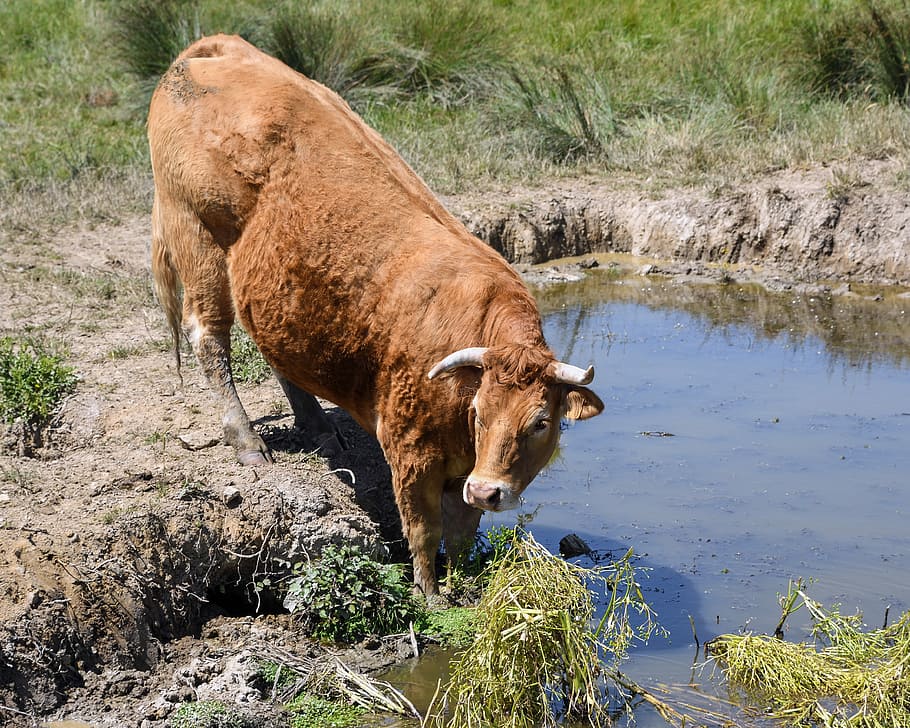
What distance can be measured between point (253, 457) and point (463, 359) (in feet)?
5.87

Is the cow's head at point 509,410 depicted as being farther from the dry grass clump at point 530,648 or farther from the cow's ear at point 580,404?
the dry grass clump at point 530,648

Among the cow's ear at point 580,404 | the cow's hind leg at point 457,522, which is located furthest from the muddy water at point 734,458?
the cow's ear at point 580,404

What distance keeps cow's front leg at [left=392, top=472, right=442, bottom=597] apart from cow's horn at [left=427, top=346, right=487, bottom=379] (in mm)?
723

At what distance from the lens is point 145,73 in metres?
15.0

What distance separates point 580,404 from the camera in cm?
534

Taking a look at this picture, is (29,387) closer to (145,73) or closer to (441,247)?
(441,247)

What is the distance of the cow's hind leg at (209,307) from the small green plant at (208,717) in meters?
1.94

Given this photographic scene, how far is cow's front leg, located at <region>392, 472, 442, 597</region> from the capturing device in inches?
228

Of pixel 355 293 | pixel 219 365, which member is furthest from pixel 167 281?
pixel 355 293

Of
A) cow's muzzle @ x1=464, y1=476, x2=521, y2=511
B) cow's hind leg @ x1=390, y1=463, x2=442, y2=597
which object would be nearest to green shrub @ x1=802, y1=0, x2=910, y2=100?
cow's hind leg @ x1=390, y1=463, x2=442, y2=597

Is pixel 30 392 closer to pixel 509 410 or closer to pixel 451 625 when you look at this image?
pixel 451 625

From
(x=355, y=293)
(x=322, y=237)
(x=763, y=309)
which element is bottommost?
(x=763, y=309)

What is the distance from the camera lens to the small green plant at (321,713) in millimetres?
4893

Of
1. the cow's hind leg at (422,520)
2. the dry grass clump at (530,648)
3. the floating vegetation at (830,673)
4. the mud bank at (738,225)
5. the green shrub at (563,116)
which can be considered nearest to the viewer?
the dry grass clump at (530,648)
